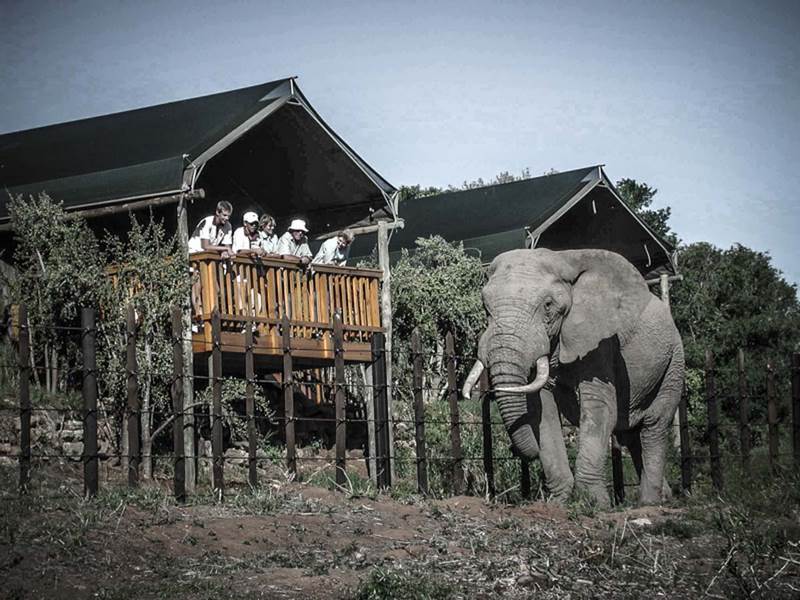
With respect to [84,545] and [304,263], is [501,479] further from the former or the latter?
[84,545]

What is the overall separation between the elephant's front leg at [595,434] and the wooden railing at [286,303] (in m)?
4.54

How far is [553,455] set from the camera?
14.8 meters

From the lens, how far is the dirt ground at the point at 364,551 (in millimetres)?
9922

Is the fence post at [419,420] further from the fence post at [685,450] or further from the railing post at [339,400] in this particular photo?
the fence post at [685,450]

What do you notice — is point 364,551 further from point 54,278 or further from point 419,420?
point 54,278

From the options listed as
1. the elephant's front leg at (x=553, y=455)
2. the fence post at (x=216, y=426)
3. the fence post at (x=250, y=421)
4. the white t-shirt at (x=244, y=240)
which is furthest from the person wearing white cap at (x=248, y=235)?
the elephant's front leg at (x=553, y=455)

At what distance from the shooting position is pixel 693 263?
126 feet

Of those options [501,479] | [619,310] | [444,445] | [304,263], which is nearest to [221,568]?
[619,310]

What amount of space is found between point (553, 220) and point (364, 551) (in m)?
14.6

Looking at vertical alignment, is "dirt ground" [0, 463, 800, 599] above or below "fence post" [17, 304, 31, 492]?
below

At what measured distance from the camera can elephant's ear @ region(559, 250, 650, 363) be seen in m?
14.8

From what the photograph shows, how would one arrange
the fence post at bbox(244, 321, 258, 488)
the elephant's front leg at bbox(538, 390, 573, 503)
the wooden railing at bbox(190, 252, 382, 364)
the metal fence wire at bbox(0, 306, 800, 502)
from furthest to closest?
the wooden railing at bbox(190, 252, 382, 364), the fence post at bbox(244, 321, 258, 488), the elephant's front leg at bbox(538, 390, 573, 503), the metal fence wire at bbox(0, 306, 800, 502)

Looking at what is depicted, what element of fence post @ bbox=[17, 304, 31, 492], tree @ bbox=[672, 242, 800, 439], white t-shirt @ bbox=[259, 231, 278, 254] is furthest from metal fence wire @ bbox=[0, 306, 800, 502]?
tree @ bbox=[672, 242, 800, 439]

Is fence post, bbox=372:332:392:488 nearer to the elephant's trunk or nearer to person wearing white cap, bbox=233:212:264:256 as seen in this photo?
the elephant's trunk
